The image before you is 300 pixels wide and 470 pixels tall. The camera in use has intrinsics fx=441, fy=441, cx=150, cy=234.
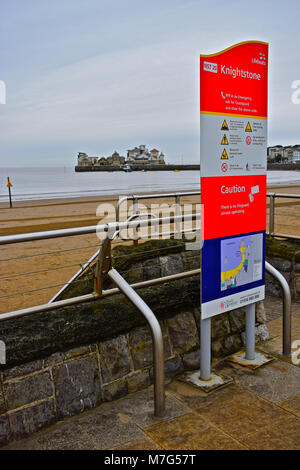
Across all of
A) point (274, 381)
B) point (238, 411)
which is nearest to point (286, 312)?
point (274, 381)

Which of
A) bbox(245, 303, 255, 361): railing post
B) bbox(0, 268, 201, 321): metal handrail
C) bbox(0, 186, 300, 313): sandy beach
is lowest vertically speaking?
bbox(0, 186, 300, 313): sandy beach

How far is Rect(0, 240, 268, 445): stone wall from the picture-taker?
2.93 m

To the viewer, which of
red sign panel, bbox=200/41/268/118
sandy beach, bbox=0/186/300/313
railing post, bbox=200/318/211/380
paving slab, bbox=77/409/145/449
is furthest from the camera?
sandy beach, bbox=0/186/300/313

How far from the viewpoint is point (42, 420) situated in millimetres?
3006

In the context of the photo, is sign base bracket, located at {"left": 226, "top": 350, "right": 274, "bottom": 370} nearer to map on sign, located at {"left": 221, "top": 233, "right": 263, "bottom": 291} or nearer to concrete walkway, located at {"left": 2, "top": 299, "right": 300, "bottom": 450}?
concrete walkway, located at {"left": 2, "top": 299, "right": 300, "bottom": 450}

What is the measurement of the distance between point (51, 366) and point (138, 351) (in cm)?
77

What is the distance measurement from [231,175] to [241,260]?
2.51ft

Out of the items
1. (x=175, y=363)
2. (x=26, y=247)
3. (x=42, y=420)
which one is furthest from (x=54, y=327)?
(x=26, y=247)

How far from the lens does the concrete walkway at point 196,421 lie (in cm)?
284

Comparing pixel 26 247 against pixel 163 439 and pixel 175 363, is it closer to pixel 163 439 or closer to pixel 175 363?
pixel 175 363

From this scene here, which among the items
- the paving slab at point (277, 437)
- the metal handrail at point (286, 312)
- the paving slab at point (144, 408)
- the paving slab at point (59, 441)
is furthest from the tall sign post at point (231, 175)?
the paving slab at point (59, 441)

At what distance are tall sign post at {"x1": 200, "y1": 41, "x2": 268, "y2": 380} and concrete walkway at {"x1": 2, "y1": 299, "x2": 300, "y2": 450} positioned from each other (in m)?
0.37

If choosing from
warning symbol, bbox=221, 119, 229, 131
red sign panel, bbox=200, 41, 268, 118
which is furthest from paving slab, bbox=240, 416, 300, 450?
red sign panel, bbox=200, 41, 268, 118

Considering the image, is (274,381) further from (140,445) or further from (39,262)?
(39,262)
